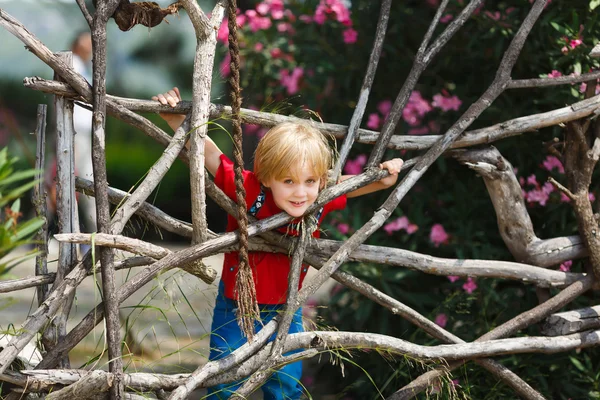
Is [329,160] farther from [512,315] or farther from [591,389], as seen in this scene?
[591,389]

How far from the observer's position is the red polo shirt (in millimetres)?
2535

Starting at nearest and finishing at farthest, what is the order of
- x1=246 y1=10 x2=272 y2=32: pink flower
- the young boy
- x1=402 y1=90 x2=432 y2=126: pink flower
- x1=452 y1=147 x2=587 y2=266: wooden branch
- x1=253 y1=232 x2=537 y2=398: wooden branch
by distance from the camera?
the young boy → x1=253 y1=232 x2=537 y2=398: wooden branch → x1=452 y1=147 x2=587 y2=266: wooden branch → x1=402 y1=90 x2=432 y2=126: pink flower → x1=246 y1=10 x2=272 y2=32: pink flower

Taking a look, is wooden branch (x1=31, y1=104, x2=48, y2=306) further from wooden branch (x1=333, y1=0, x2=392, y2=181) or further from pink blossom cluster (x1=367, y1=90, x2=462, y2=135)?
pink blossom cluster (x1=367, y1=90, x2=462, y2=135)

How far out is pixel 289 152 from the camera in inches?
94.6

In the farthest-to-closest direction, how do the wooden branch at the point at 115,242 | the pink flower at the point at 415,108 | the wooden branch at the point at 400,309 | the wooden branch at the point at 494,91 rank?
1. the pink flower at the point at 415,108
2. the wooden branch at the point at 494,91
3. the wooden branch at the point at 400,309
4. the wooden branch at the point at 115,242

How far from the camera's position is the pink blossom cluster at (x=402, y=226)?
3.51 metres

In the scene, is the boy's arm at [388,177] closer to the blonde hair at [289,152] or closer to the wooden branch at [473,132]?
the wooden branch at [473,132]

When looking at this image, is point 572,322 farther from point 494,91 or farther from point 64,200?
point 64,200

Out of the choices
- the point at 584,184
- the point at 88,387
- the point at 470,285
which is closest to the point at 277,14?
the point at 470,285

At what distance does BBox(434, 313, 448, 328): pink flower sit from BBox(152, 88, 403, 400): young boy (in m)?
0.94

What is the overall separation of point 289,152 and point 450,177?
1.39 metres

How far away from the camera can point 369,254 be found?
2.73 m

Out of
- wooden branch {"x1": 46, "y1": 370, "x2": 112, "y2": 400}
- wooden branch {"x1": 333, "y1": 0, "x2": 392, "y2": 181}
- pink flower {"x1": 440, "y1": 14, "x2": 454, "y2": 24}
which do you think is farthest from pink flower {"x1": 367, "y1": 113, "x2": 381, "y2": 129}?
wooden branch {"x1": 46, "y1": 370, "x2": 112, "y2": 400}

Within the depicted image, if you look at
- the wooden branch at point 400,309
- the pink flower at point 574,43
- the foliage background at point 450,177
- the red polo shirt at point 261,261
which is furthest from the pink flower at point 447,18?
the wooden branch at point 400,309
